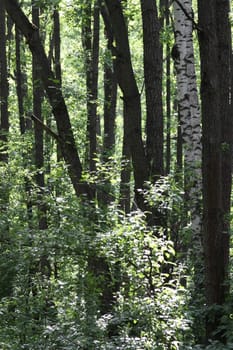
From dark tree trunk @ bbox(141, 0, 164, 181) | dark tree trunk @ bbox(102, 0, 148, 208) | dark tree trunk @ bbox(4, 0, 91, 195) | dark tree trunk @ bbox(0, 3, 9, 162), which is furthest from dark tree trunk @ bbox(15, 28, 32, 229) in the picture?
dark tree trunk @ bbox(141, 0, 164, 181)

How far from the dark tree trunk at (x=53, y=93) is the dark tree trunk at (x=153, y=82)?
52.3 inches

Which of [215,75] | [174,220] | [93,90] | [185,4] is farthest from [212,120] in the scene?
[93,90]

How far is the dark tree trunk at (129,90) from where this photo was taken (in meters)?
8.96

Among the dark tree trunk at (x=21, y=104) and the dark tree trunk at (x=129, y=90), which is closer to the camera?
the dark tree trunk at (x=129, y=90)

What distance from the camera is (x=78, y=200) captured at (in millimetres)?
8242

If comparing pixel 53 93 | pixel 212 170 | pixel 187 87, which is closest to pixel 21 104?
pixel 53 93

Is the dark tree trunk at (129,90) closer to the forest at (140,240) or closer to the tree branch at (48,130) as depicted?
the forest at (140,240)

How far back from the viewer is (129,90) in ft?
29.9

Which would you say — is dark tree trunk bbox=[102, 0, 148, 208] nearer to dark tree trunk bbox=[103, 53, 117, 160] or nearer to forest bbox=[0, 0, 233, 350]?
forest bbox=[0, 0, 233, 350]

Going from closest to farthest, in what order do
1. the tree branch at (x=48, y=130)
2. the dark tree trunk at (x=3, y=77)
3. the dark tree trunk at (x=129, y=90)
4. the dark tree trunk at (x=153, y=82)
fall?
the dark tree trunk at (x=129, y=90)
the dark tree trunk at (x=153, y=82)
the tree branch at (x=48, y=130)
the dark tree trunk at (x=3, y=77)

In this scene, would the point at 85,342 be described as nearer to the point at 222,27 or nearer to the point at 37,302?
the point at 37,302

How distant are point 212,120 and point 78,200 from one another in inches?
80.9

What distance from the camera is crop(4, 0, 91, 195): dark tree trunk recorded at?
1013cm

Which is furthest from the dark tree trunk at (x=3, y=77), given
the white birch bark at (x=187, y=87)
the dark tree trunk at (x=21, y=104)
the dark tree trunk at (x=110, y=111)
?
the white birch bark at (x=187, y=87)
